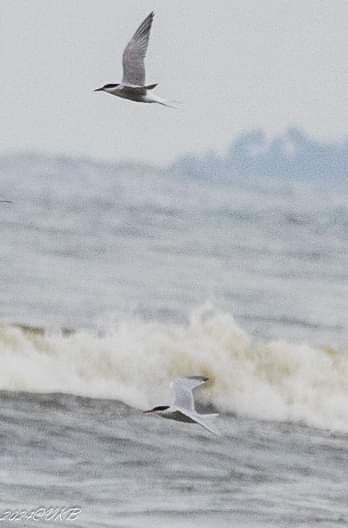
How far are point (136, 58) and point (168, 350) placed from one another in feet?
20.1

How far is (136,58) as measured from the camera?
10.1 m

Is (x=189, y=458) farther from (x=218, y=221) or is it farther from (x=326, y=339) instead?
(x=218, y=221)

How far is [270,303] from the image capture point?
1888 centimetres

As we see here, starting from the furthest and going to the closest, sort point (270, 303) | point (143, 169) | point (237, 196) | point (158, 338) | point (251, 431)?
point (143, 169) < point (237, 196) < point (270, 303) < point (158, 338) < point (251, 431)

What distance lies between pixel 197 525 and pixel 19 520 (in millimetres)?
1267

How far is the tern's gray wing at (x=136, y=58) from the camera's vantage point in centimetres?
1007

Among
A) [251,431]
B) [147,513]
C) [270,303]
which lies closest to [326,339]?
[270,303]

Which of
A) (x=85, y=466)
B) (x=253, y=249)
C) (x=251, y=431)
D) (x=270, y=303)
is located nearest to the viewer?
(x=85, y=466)

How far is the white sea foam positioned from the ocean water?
3cm

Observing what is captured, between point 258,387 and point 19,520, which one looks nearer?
point 19,520

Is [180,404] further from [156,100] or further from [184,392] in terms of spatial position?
[156,100]

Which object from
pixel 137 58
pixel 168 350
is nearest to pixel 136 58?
pixel 137 58

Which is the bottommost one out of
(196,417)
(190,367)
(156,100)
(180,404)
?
(190,367)

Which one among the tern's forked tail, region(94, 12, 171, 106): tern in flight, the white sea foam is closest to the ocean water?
the white sea foam
